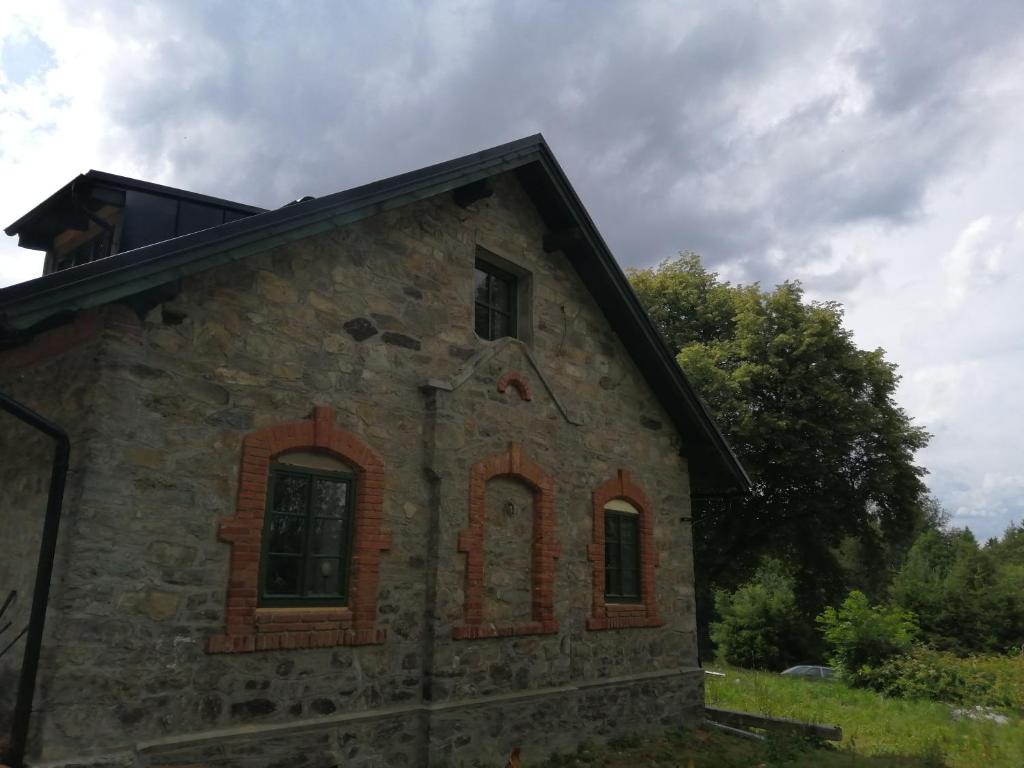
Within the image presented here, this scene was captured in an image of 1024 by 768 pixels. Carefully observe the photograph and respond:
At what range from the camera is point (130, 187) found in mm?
8398

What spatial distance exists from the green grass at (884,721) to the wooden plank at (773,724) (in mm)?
281

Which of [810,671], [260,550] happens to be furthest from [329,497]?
[810,671]

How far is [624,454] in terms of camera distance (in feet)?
35.9

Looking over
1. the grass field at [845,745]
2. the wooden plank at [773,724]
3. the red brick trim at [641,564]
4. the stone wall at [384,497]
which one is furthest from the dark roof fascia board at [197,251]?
the wooden plank at [773,724]

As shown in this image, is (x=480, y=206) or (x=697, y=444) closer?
(x=480, y=206)

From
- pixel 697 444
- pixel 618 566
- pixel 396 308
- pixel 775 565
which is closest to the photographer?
pixel 396 308

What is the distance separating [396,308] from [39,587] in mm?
4058

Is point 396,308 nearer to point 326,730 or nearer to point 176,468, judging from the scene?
point 176,468

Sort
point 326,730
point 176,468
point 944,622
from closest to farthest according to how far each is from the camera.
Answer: point 176,468, point 326,730, point 944,622

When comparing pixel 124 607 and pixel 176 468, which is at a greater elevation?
pixel 176 468

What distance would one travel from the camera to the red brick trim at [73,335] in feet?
19.9

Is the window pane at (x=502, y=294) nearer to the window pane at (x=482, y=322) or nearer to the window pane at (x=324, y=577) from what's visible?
the window pane at (x=482, y=322)

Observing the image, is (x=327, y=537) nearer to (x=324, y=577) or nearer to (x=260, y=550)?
(x=324, y=577)

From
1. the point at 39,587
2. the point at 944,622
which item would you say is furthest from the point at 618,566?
the point at 944,622
